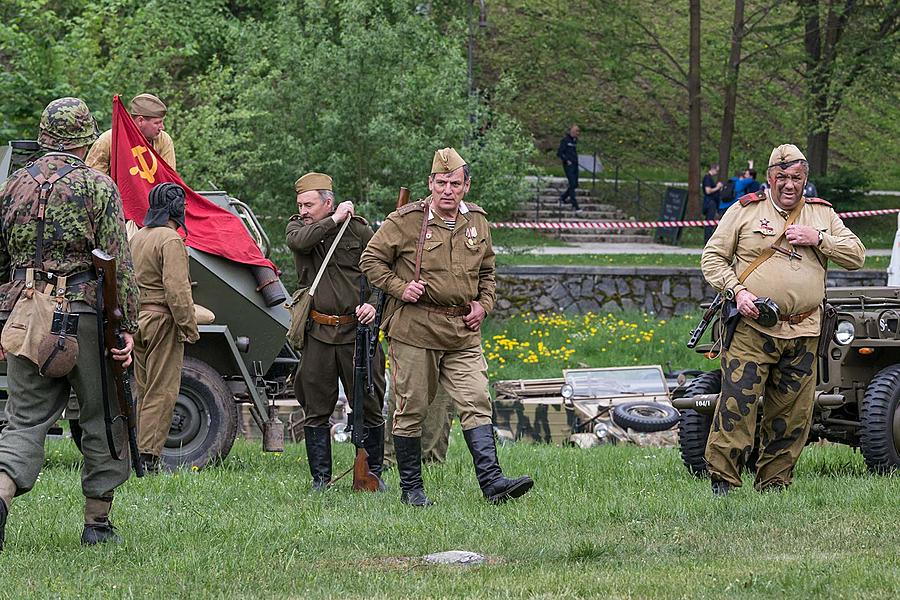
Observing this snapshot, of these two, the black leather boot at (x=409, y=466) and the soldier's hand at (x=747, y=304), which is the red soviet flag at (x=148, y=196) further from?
the soldier's hand at (x=747, y=304)

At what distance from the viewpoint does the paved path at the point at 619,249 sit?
1058 inches

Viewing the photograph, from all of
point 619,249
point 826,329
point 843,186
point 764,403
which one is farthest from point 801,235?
point 843,186

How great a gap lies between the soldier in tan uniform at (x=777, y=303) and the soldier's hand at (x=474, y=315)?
1330 millimetres

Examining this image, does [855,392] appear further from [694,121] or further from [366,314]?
[694,121]

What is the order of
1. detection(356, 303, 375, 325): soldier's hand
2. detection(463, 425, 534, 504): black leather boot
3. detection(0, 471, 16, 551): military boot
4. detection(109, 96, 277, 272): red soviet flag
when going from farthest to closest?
1. detection(109, 96, 277, 272): red soviet flag
2. detection(356, 303, 375, 325): soldier's hand
3. detection(463, 425, 534, 504): black leather boot
4. detection(0, 471, 16, 551): military boot

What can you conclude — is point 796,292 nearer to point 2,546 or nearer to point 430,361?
point 430,361

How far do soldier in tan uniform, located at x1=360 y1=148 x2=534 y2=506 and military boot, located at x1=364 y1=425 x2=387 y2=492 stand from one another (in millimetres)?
761

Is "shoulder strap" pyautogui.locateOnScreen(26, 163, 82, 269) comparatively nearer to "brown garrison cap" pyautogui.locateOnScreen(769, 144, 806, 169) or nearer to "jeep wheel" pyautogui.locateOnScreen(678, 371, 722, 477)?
"brown garrison cap" pyautogui.locateOnScreen(769, 144, 806, 169)

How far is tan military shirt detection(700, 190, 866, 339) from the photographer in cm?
816

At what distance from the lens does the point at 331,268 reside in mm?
8945

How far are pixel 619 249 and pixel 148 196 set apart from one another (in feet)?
62.4

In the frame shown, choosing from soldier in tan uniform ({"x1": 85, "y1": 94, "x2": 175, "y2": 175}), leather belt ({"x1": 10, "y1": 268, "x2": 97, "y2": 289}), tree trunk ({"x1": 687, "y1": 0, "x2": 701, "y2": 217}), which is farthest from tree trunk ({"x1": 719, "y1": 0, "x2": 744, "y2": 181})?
leather belt ({"x1": 10, "y1": 268, "x2": 97, "y2": 289})

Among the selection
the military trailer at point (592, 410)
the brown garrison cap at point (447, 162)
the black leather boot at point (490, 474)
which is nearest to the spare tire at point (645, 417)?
the military trailer at point (592, 410)

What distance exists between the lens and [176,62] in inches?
1165
